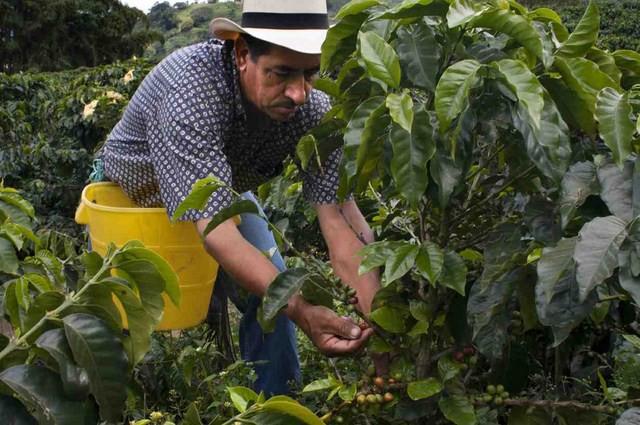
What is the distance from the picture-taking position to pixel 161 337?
323cm

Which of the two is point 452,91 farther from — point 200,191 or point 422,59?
point 200,191

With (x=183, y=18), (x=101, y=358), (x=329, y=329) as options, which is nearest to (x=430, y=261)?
(x=329, y=329)

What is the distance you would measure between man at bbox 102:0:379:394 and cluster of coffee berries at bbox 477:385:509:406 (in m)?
0.29

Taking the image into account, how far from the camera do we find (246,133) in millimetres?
2645

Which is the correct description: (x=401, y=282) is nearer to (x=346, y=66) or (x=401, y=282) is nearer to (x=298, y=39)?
(x=346, y=66)

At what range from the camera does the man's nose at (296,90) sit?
2.28 metres

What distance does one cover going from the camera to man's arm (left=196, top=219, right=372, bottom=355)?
1940 millimetres

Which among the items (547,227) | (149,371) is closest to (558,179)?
(547,227)

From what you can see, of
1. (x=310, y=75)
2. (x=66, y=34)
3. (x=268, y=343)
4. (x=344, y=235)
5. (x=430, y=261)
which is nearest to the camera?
(x=430, y=261)

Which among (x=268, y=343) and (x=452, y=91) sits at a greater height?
(x=452, y=91)

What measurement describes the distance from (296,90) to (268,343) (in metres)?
0.96

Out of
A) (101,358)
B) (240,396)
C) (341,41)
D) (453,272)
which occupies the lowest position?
(240,396)

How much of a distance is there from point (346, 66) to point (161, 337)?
1712 millimetres

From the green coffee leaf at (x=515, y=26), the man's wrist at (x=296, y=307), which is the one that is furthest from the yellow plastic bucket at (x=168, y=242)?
the green coffee leaf at (x=515, y=26)
